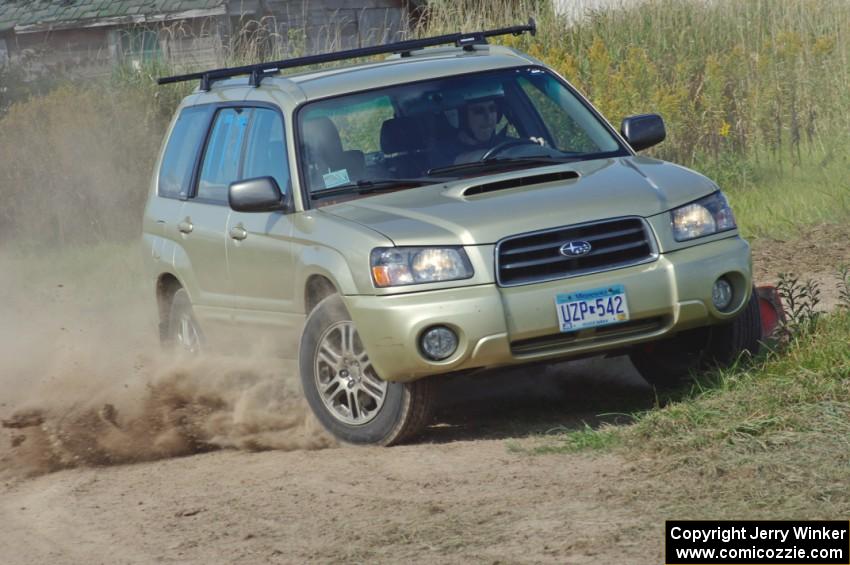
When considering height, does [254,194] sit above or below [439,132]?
below

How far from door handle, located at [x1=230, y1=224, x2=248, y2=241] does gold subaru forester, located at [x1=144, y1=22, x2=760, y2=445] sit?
0.5 inches

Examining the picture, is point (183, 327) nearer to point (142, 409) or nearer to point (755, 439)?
point (142, 409)

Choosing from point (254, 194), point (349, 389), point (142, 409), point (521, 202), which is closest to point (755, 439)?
point (521, 202)

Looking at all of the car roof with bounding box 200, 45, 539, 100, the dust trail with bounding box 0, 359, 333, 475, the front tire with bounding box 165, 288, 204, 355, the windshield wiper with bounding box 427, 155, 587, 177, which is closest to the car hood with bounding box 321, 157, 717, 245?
the windshield wiper with bounding box 427, 155, 587, 177

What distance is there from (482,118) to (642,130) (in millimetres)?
884

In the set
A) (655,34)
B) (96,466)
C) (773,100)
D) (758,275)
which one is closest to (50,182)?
(655,34)

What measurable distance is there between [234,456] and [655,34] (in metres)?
10.8

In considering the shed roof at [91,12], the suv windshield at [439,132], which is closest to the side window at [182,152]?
the suv windshield at [439,132]

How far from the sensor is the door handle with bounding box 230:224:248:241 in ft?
27.1

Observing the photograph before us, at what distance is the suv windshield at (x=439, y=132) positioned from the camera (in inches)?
310

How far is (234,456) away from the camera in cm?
757

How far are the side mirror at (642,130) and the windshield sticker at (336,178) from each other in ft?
5.17

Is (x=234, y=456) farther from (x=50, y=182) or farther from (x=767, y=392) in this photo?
(x=50, y=182)

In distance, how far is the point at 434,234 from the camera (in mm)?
6891
